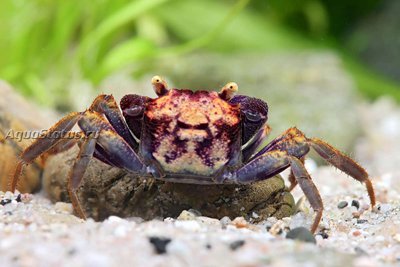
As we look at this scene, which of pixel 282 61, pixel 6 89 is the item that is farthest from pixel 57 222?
pixel 282 61

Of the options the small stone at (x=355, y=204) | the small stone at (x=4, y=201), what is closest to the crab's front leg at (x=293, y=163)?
the small stone at (x=355, y=204)

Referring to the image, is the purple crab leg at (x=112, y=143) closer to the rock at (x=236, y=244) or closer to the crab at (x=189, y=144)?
the crab at (x=189, y=144)

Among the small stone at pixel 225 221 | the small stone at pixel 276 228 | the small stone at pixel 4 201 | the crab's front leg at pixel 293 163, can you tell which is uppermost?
the crab's front leg at pixel 293 163

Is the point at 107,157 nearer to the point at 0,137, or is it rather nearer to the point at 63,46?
the point at 0,137

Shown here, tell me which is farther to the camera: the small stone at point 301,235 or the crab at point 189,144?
the crab at point 189,144

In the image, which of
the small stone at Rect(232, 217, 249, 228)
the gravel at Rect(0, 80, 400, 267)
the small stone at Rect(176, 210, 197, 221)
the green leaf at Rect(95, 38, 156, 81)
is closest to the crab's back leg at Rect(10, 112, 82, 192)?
the gravel at Rect(0, 80, 400, 267)

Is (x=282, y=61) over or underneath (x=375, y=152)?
over
